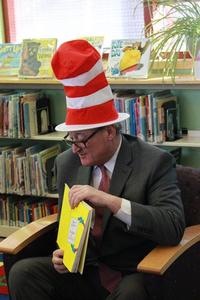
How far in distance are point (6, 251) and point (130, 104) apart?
1.51 meters

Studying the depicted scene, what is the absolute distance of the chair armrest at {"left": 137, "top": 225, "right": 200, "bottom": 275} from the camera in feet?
6.27

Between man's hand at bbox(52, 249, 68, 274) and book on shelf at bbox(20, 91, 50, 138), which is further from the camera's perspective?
book on shelf at bbox(20, 91, 50, 138)

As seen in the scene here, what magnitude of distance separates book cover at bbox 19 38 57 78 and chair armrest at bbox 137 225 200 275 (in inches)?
76.4

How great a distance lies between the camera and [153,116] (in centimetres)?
343

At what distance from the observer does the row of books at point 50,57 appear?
3.45 m

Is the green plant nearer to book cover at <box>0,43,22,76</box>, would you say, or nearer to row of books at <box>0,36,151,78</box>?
row of books at <box>0,36,151,78</box>

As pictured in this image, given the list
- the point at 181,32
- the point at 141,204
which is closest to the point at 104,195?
the point at 141,204

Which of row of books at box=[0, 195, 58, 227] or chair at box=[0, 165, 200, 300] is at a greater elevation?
chair at box=[0, 165, 200, 300]

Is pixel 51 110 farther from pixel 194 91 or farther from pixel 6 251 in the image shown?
pixel 6 251

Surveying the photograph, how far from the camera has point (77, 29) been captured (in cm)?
408

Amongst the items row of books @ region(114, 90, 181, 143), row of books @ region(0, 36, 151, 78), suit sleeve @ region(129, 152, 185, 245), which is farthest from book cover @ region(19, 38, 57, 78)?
suit sleeve @ region(129, 152, 185, 245)

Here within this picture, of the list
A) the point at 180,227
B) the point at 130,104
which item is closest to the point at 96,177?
the point at 180,227

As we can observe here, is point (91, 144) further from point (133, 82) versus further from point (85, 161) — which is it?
point (133, 82)

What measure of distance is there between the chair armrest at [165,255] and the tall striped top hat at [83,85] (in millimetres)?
496
